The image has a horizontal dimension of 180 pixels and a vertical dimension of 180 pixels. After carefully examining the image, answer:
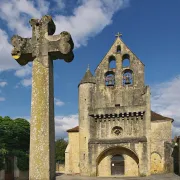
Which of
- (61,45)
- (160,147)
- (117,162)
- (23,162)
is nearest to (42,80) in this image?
(61,45)

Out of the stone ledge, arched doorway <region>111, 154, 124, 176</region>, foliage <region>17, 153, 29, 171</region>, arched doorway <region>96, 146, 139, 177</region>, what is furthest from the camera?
arched doorway <region>111, 154, 124, 176</region>

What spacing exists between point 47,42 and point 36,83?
82 centimetres

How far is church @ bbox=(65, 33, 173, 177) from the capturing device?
112 feet

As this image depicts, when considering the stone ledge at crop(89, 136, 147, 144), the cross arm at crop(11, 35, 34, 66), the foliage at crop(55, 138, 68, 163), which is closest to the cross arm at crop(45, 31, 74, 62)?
the cross arm at crop(11, 35, 34, 66)

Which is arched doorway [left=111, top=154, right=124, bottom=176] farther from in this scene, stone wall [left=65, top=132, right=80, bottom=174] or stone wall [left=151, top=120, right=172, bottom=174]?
stone wall [left=65, top=132, right=80, bottom=174]

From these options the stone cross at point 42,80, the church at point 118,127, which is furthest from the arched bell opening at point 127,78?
the stone cross at point 42,80

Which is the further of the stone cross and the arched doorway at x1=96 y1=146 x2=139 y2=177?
the arched doorway at x1=96 y1=146 x2=139 y2=177

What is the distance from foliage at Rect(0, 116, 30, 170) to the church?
7.89m

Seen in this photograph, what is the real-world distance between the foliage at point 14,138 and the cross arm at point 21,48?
22627 millimetres

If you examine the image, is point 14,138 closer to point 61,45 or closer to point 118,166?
point 118,166

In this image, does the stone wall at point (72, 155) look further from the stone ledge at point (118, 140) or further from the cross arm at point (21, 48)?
the cross arm at point (21, 48)

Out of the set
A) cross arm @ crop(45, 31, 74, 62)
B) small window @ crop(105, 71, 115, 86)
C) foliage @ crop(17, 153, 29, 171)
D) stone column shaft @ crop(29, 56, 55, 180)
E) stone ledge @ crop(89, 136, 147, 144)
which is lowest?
foliage @ crop(17, 153, 29, 171)

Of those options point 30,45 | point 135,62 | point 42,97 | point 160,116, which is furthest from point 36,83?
point 160,116

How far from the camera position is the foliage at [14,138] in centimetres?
2786
